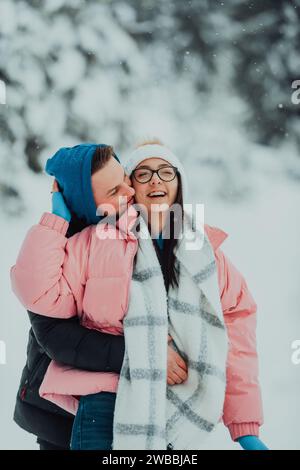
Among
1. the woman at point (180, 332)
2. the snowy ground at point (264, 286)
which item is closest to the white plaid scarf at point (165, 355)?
the woman at point (180, 332)

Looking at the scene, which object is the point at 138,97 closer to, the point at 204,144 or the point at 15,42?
the point at 204,144

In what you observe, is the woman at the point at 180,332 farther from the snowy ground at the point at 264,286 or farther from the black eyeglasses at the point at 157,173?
the snowy ground at the point at 264,286

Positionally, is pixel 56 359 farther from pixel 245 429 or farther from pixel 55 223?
pixel 245 429

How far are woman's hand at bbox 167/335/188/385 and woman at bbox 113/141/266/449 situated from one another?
0.05ft

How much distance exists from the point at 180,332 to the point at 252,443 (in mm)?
316

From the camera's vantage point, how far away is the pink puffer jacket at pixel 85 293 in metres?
1.15

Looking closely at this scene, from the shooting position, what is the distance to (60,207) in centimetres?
124

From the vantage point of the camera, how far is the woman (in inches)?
45.3

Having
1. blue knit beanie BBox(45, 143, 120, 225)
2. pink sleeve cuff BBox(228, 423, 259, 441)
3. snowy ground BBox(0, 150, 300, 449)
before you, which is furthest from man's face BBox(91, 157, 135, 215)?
snowy ground BBox(0, 150, 300, 449)

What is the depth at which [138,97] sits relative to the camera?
239 centimetres

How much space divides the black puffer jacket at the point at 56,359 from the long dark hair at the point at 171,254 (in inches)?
7.7

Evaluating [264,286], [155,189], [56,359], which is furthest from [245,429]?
[264,286]

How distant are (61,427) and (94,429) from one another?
0.16 meters
